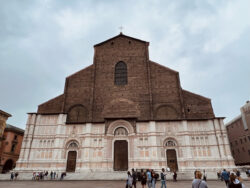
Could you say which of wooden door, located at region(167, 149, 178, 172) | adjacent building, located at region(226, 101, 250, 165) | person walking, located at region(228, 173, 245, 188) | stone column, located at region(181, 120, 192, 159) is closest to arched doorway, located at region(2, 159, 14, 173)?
wooden door, located at region(167, 149, 178, 172)

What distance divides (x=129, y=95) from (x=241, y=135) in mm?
26346

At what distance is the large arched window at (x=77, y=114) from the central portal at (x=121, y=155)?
18.5 feet

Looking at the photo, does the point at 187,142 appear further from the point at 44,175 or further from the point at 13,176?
the point at 13,176

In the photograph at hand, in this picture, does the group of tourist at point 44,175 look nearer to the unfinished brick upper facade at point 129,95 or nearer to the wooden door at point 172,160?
the unfinished brick upper facade at point 129,95

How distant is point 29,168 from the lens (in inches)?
833

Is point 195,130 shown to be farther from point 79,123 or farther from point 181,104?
point 79,123

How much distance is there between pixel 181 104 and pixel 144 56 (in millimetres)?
9409

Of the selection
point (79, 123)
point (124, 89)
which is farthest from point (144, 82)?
point (79, 123)

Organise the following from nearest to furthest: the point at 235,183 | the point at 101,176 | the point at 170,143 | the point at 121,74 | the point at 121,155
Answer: the point at 235,183
the point at 101,176
the point at 121,155
the point at 170,143
the point at 121,74

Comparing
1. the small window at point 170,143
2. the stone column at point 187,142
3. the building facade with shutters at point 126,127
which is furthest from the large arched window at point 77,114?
the stone column at point 187,142

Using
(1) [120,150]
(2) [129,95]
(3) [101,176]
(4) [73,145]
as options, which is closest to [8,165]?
(4) [73,145]

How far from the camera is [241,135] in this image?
1380 inches

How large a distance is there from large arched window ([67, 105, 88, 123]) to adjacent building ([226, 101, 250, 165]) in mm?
29117

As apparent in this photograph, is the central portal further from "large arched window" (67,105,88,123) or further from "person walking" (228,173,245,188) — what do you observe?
"person walking" (228,173,245,188)
